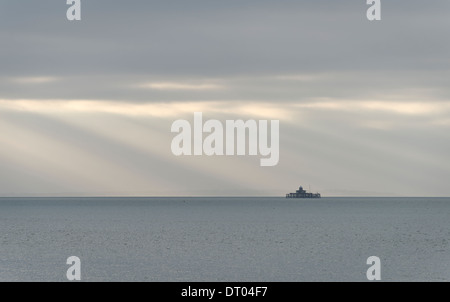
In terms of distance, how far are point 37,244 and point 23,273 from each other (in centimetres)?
4174

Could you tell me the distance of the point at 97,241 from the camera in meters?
134

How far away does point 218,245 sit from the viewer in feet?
398

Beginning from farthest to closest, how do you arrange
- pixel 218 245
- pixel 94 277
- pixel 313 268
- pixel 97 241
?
pixel 97 241 < pixel 218 245 < pixel 313 268 < pixel 94 277

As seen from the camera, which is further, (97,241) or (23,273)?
(97,241)

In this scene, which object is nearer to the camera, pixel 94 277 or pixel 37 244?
pixel 94 277
